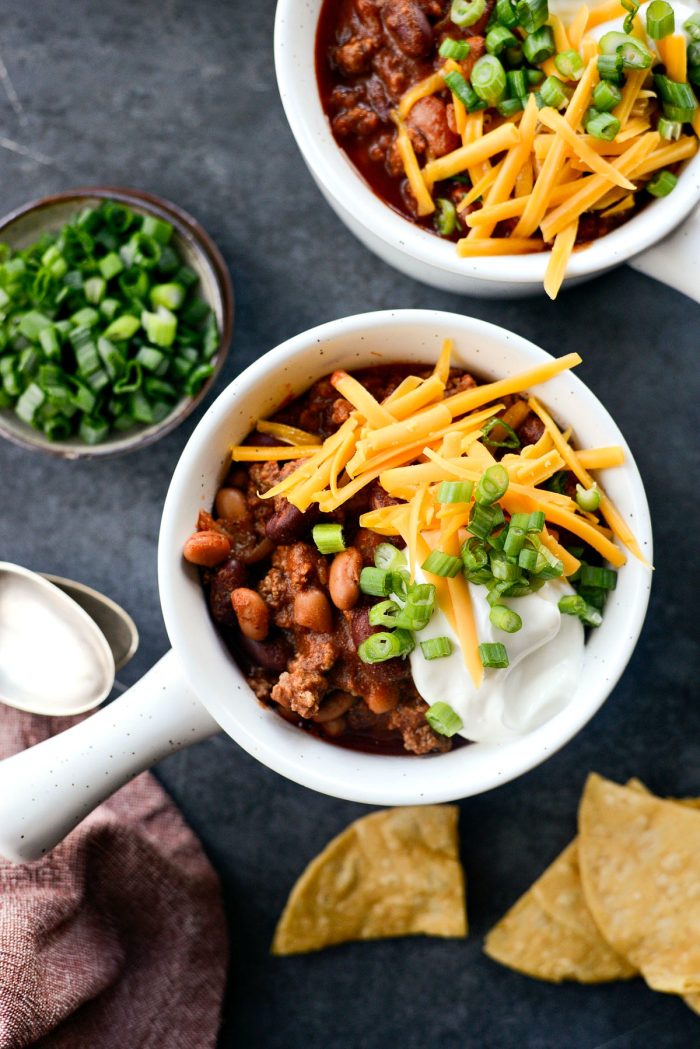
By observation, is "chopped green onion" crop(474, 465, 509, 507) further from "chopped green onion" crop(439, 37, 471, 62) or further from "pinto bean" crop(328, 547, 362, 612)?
"chopped green onion" crop(439, 37, 471, 62)

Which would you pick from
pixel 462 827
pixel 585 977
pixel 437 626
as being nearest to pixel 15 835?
pixel 437 626

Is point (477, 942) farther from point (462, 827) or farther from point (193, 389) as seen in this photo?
point (193, 389)

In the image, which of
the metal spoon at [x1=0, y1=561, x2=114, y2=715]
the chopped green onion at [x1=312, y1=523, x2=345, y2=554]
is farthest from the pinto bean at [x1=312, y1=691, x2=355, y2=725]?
the metal spoon at [x1=0, y1=561, x2=114, y2=715]

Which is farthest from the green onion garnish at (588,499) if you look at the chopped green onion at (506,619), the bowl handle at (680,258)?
the bowl handle at (680,258)

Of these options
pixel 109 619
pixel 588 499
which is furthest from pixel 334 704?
pixel 109 619

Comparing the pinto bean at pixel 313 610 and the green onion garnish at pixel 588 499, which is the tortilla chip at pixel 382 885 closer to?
the pinto bean at pixel 313 610

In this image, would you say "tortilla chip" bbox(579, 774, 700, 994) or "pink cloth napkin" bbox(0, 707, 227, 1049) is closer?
"pink cloth napkin" bbox(0, 707, 227, 1049)

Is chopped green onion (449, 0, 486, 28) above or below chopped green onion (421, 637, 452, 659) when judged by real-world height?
above

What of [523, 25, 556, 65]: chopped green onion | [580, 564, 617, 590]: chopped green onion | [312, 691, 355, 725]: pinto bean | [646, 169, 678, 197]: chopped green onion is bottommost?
[312, 691, 355, 725]: pinto bean
